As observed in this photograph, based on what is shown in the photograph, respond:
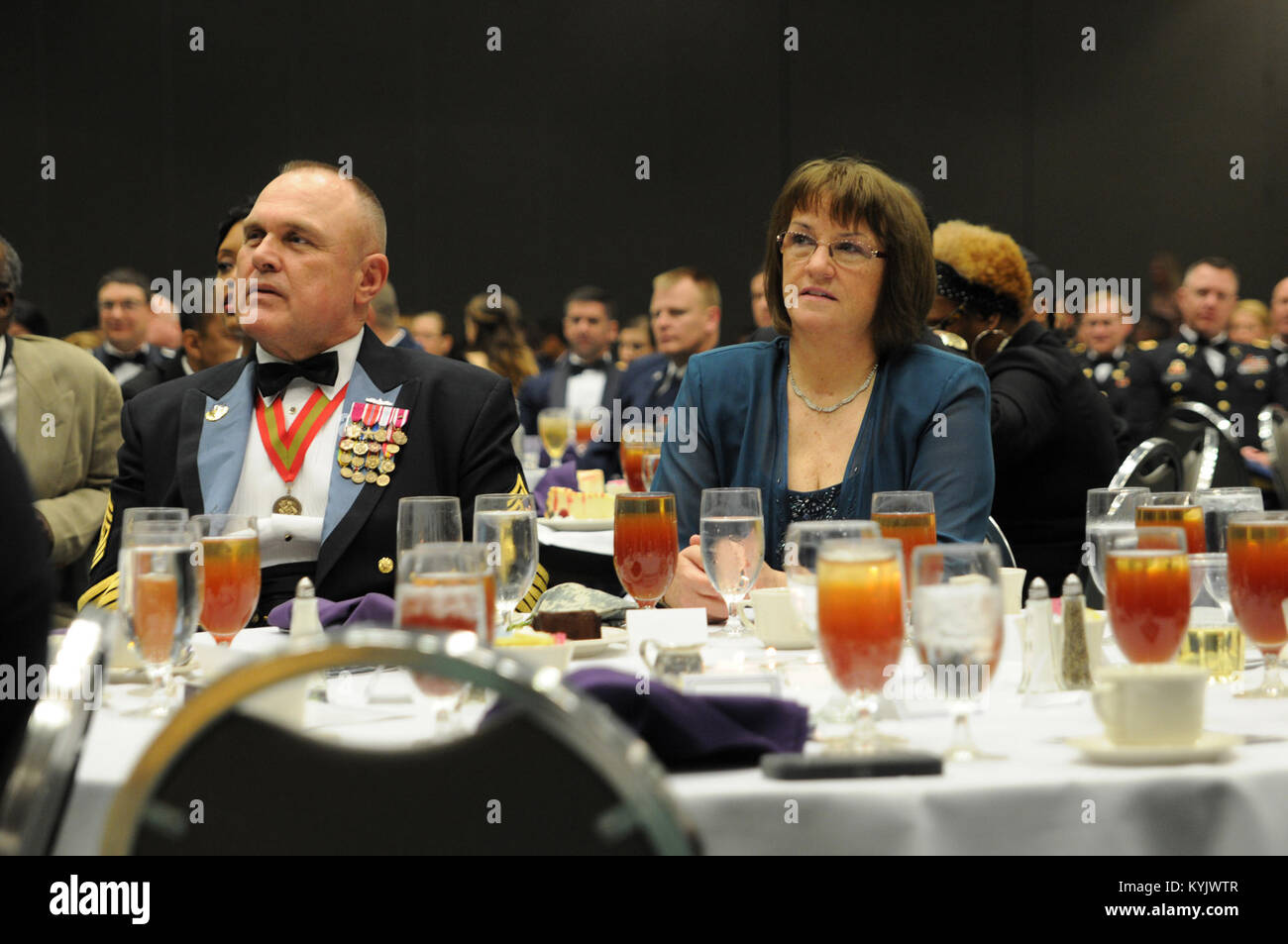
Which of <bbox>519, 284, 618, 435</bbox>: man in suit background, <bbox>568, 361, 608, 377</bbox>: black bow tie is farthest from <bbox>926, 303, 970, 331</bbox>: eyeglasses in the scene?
<bbox>568, 361, 608, 377</bbox>: black bow tie

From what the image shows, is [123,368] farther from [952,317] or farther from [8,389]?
[952,317]

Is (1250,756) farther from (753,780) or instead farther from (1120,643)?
(753,780)

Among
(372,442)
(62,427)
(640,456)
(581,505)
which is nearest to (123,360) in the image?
(62,427)

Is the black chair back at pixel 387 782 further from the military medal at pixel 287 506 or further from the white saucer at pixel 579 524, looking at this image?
the white saucer at pixel 579 524

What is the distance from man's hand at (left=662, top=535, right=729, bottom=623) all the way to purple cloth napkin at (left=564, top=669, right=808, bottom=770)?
105 centimetres

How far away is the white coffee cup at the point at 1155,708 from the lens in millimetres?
1381

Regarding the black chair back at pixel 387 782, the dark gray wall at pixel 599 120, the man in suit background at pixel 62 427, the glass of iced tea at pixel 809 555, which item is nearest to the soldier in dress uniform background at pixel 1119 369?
the dark gray wall at pixel 599 120

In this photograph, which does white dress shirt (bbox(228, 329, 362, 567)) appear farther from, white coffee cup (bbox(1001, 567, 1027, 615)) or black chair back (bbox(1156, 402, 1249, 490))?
black chair back (bbox(1156, 402, 1249, 490))

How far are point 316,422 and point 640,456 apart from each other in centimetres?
150

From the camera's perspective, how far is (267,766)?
0.91 metres

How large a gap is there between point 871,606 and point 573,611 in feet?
2.36

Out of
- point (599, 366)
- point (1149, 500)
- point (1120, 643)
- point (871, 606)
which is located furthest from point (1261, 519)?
point (599, 366)

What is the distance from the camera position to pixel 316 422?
294 centimetres

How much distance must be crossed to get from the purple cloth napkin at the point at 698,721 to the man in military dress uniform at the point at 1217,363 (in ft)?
24.1
